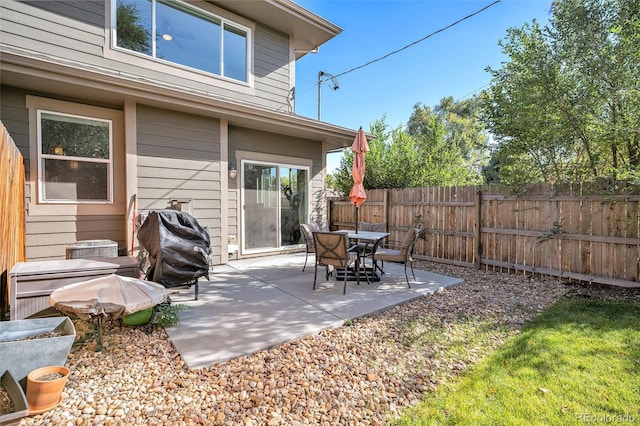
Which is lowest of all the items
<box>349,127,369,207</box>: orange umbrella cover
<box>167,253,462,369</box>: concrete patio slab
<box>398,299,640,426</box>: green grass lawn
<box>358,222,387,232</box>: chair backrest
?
<box>398,299,640,426</box>: green grass lawn

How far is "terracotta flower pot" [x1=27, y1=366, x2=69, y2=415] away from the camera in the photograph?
1.81 m

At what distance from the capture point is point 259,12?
663cm

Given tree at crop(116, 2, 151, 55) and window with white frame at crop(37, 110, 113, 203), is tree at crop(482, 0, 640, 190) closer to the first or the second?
tree at crop(116, 2, 151, 55)

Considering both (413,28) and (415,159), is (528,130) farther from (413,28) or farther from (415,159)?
(413,28)

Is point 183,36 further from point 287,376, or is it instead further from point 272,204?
point 287,376

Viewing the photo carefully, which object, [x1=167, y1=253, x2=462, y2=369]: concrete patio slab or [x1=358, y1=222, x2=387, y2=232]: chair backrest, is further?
[x1=358, y1=222, x2=387, y2=232]: chair backrest

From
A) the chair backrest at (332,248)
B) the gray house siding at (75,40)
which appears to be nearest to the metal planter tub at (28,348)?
the chair backrest at (332,248)

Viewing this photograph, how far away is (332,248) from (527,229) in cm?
385

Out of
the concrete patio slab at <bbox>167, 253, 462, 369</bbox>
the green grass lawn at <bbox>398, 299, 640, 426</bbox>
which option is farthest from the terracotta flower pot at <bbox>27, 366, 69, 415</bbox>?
the green grass lawn at <bbox>398, 299, 640, 426</bbox>

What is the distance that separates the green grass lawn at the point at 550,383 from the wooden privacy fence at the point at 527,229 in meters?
1.75

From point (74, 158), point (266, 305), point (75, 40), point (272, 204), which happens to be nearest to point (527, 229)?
point (266, 305)

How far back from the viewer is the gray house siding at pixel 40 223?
4258 mm

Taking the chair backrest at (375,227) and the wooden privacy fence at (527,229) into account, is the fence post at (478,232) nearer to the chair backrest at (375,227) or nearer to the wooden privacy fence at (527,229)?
the wooden privacy fence at (527,229)

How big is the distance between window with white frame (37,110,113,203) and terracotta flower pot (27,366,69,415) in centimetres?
367
